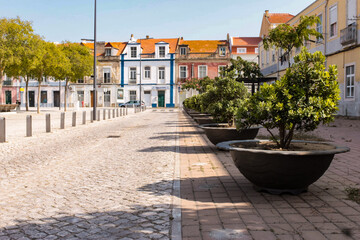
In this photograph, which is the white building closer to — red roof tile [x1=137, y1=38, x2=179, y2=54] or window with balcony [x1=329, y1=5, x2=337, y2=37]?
red roof tile [x1=137, y1=38, x2=179, y2=54]

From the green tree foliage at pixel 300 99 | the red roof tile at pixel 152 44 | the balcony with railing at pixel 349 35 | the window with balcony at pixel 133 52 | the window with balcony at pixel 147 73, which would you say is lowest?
the green tree foliage at pixel 300 99

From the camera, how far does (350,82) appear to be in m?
21.4

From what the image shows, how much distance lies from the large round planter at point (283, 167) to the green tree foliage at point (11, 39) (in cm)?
2419

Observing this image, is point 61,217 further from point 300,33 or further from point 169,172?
point 300,33

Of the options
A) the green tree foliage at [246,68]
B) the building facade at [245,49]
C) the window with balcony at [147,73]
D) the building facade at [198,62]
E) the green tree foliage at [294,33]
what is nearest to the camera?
the green tree foliage at [294,33]

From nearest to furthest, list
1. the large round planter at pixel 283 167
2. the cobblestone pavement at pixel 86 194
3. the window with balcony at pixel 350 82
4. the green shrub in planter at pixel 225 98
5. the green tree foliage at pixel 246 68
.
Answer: the cobblestone pavement at pixel 86 194
the large round planter at pixel 283 167
the green shrub in planter at pixel 225 98
the green tree foliage at pixel 246 68
the window with balcony at pixel 350 82

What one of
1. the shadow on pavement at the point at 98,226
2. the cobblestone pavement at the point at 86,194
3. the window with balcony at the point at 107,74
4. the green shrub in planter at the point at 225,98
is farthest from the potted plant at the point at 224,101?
the window with balcony at the point at 107,74

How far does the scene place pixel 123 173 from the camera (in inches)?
257

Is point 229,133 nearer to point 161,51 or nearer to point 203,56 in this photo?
Answer: point 203,56

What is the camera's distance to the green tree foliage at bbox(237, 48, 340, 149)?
4.80 m

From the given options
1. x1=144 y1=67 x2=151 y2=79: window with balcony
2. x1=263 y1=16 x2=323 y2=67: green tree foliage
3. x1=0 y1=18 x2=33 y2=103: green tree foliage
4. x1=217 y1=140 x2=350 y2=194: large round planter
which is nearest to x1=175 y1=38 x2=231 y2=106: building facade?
x1=144 y1=67 x2=151 y2=79: window with balcony

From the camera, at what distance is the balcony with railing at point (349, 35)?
2041 centimetres

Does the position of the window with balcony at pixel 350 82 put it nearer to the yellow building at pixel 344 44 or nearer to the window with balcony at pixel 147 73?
the yellow building at pixel 344 44

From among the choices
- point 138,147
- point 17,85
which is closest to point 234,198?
point 138,147
